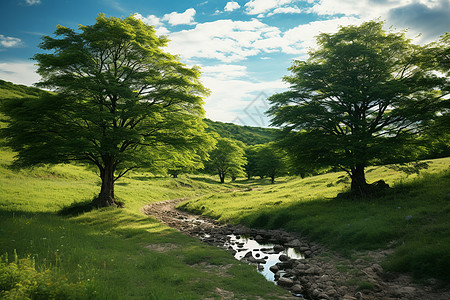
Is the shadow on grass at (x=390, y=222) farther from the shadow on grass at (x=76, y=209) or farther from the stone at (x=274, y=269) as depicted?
the shadow on grass at (x=76, y=209)

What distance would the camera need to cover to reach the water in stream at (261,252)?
11.6m

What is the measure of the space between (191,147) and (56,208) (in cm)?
1414

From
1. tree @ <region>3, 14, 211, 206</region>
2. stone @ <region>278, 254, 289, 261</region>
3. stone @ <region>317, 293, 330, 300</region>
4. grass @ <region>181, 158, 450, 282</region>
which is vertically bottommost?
stone @ <region>278, 254, 289, 261</region>

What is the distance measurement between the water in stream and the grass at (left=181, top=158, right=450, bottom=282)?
246cm

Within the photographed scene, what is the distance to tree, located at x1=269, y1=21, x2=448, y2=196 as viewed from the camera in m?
18.1

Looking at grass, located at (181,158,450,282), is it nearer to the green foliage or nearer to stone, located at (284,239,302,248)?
stone, located at (284,239,302,248)

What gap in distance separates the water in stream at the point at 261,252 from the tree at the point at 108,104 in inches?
364

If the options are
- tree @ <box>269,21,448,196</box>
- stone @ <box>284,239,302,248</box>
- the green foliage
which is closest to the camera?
the green foliage

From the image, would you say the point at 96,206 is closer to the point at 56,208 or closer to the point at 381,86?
the point at 56,208

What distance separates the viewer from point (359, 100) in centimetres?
1856

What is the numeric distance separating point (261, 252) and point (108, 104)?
57.3 ft

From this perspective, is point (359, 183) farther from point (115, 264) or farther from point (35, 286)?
point (35, 286)

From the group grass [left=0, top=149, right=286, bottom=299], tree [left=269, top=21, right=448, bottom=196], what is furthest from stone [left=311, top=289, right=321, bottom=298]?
tree [left=269, top=21, right=448, bottom=196]

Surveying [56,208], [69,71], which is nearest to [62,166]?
[56,208]
